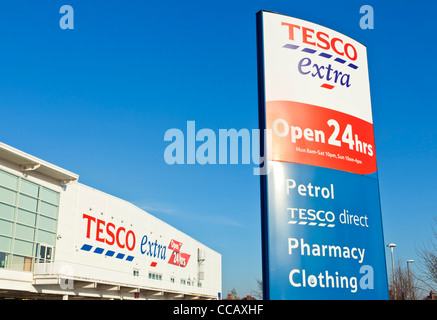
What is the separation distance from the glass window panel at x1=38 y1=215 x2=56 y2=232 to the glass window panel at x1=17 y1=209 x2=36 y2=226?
2.03ft

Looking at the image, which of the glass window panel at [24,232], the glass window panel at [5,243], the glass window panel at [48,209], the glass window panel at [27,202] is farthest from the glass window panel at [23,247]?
the glass window panel at [48,209]

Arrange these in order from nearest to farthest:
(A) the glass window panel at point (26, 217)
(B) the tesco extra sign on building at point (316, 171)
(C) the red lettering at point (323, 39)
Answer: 1. (B) the tesco extra sign on building at point (316, 171)
2. (C) the red lettering at point (323, 39)
3. (A) the glass window panel at point (26, 217)

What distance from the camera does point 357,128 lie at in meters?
10.4

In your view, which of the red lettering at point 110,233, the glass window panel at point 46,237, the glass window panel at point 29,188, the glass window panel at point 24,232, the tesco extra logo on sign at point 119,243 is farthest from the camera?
the red lettering at point 110,233

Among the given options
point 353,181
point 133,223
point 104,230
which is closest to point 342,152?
point 353,181

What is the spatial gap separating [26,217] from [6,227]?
1.90m

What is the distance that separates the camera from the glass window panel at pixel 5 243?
28.6 metres

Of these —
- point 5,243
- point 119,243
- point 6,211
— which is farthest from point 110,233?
point 6,211

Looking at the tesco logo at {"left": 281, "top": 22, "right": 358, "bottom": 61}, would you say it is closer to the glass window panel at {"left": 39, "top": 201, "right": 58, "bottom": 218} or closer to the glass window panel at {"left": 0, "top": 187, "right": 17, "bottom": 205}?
the glass window panel at {"left": 0, "top": 187, "right": 17, "bottom": 205}

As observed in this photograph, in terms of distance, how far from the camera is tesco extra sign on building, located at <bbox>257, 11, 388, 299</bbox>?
8.56 metres

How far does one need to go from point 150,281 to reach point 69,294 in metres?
12.8

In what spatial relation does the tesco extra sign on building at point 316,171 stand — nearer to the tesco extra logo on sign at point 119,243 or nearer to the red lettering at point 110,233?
the tesco extra logo on sign at point 119,243

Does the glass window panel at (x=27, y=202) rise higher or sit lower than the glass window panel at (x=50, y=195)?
lower

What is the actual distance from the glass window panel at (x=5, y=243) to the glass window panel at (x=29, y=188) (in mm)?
3273
